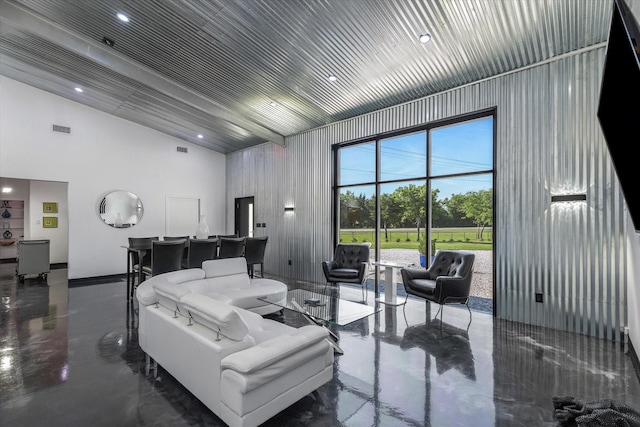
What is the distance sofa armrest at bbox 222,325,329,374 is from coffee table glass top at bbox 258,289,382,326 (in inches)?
25.8

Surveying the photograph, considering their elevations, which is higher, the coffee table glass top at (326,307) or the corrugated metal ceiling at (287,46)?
the corrugated metal ceiling at (287,46)

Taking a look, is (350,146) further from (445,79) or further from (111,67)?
(111,67)

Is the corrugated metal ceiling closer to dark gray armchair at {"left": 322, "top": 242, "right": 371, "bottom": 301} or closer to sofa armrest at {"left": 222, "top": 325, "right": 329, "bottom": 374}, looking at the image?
dark gray armchair at {"left": 322, "top": 242, "right": 371, "bottom": 301}

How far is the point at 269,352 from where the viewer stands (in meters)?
1.84

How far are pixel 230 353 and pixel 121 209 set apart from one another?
7395mm

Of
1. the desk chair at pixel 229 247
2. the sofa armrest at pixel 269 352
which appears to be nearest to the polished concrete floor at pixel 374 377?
the sofa armrest at pixel 269 352

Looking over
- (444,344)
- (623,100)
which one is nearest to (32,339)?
(444,344)

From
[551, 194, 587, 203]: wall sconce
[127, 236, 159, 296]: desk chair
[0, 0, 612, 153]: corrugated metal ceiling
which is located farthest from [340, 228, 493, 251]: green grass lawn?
[127, 236, 159, 296]: desk chair

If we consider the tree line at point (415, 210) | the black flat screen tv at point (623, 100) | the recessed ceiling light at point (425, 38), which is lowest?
the tree line at point (415, 210)

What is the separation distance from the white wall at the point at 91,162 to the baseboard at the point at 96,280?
15cm

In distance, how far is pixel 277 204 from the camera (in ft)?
26.1

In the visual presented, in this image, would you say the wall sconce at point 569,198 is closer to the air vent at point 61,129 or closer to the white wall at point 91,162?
the white wall at point 91,162

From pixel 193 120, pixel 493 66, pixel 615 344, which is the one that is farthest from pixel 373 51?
pixel 193 120

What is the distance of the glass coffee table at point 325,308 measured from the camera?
2865mm
